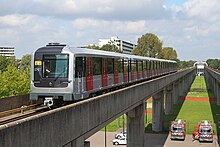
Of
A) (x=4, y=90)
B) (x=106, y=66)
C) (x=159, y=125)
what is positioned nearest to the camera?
(x=106, y=66)

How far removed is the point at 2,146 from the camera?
8.08m

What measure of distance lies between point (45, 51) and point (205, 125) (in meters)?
31.4

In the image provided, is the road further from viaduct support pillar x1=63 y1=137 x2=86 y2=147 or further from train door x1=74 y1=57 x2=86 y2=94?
viaduct support pillar x1=63 y1=137 x2=86 y2=147

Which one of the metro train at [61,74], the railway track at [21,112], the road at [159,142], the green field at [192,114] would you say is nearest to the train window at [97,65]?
the metro train at [61,74]

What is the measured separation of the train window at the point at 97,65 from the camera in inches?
827

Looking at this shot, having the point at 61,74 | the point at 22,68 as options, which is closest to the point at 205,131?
the point at 61,74

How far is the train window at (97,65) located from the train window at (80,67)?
1.67 meters

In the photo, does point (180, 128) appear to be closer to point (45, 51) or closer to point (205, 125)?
point (205, 125)

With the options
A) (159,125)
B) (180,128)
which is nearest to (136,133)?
(180,128)

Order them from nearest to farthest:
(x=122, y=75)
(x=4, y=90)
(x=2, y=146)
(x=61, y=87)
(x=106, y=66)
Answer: (x=2, y=146), (x=61, y=87), (x=106, y=66), (x=122, y=75), (x=4, y=90)

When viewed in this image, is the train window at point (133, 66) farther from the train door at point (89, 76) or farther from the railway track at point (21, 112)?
the railway track at point (21, 112)

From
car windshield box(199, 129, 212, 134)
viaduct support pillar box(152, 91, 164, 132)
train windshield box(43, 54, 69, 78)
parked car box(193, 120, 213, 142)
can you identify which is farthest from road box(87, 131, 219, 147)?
train windshield box(43, 54, 69, 78)

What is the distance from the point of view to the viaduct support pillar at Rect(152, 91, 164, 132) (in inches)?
2031

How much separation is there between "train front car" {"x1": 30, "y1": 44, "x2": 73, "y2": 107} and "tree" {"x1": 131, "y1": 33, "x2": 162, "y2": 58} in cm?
12073
